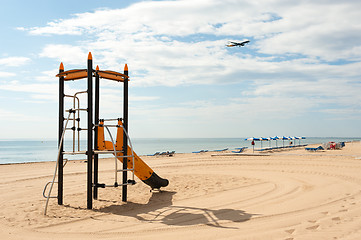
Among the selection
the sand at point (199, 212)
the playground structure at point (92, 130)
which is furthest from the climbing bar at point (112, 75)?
the sand at point (199, 212)

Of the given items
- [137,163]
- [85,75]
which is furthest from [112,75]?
[137,163]

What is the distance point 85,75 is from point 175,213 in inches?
179

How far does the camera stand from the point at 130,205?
8953 millimetres

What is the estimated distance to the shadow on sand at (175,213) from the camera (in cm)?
690

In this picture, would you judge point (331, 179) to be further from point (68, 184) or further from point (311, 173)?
point (68, 184)

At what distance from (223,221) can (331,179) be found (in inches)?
311

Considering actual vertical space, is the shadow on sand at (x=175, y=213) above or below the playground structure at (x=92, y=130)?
below

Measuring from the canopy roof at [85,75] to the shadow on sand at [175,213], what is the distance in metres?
3.73

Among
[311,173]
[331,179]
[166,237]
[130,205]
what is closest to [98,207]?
[130,205]

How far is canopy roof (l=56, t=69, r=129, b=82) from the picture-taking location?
28.8ft

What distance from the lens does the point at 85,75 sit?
8.91m

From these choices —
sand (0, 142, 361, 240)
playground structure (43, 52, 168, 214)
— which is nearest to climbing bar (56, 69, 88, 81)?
playground structure (43, 52, 168, 214)

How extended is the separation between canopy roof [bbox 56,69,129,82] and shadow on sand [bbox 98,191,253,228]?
12.3 feet

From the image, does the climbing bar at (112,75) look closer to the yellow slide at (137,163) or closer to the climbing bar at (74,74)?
the climbing bar at (74,74)
